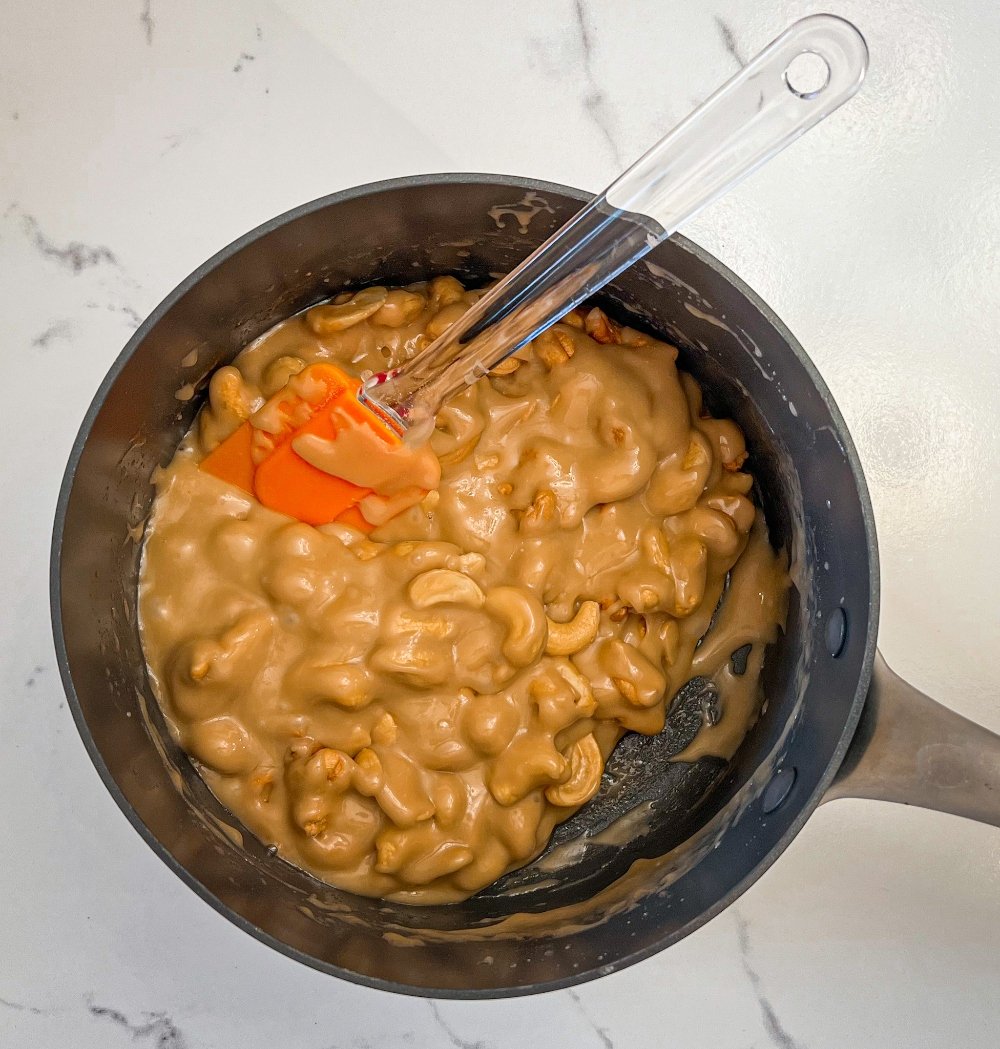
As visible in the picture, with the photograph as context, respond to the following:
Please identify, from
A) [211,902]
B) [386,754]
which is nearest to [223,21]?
[386,754]

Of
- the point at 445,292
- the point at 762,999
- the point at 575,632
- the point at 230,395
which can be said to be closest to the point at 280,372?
the point at 230,395

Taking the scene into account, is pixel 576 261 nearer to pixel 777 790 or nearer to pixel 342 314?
pixel 342 314

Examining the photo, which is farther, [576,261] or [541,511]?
[541,511]

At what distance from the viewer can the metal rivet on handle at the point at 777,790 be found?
3.48 feet

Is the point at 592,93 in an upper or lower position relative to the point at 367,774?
upper

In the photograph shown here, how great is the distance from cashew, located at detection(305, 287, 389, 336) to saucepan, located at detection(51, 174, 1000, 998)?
0.03 m

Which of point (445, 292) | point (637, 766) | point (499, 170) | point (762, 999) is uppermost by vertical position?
point (499, 170)

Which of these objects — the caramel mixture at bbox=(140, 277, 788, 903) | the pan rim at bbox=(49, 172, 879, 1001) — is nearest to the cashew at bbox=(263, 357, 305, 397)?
the caramel mixture at bbox=(140, 277, 788, 903)

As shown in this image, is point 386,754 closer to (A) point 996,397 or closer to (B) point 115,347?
(B) point 115,347

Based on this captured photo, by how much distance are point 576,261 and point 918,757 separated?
1.81 feet

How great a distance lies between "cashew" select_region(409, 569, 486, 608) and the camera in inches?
42.3

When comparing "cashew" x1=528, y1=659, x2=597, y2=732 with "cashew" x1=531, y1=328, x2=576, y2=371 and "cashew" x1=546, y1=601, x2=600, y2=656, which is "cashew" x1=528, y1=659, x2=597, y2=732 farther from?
"cashew" x1=531, y1=328, x2=576, y2=371

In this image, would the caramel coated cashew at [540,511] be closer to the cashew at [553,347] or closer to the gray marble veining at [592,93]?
the cashew at [553,347]

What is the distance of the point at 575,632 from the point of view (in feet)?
3.69
